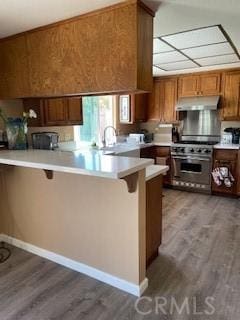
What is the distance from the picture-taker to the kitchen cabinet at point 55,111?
297cm

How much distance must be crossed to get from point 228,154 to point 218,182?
0.52 meters

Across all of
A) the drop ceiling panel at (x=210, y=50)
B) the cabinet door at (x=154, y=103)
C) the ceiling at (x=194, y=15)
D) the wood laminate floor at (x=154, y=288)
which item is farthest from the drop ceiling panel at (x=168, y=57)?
the wood laminate floor at (x=154, y=288)

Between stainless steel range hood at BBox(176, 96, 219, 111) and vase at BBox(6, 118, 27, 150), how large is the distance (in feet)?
10.4

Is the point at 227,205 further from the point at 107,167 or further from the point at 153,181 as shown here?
the point at 107,167


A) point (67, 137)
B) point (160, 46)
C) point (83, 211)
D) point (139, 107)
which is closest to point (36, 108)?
point (67, 137)

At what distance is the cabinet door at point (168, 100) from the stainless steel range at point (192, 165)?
0.68m

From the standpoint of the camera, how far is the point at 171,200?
14.2 feet

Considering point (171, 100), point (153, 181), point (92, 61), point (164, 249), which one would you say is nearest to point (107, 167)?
point (153, 181)

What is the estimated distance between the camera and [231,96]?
448 cm

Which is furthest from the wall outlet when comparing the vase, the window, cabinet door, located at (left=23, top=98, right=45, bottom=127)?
the vase

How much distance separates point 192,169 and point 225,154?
0.66 metres

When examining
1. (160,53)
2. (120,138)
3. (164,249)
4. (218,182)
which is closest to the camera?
(164,249)

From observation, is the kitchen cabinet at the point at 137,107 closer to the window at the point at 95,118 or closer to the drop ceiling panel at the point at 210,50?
the window at the point at 95,118

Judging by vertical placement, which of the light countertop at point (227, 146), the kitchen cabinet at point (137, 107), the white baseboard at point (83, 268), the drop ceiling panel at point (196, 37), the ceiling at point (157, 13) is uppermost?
the drop ceiling panel at point (196, 37)
